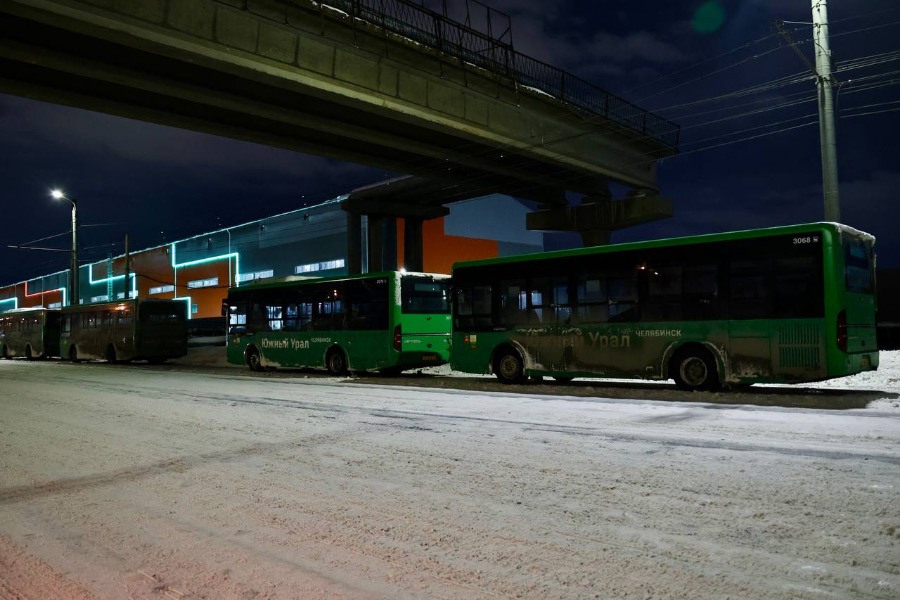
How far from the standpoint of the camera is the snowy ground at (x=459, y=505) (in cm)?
368

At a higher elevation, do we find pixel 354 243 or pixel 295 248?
pixel 295 248

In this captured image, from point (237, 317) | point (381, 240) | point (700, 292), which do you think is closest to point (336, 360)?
point (237, 317)

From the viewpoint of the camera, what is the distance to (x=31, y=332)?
4247cm

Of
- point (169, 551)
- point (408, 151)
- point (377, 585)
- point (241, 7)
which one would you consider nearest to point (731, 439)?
point (377, 585)

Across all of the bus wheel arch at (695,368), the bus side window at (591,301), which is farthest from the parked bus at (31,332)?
the bus wheel arch at (695,368)

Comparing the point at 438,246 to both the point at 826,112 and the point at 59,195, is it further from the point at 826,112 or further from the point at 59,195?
the point at 826,112

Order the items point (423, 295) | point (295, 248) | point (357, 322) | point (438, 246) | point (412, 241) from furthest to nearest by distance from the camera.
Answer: point (295, 248)
point (438, 246)
point (412, 241)
point (357, 322)
point (423, 295)

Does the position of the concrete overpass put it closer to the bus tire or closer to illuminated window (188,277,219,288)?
the bus tire

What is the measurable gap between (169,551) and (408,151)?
2492 centimetres

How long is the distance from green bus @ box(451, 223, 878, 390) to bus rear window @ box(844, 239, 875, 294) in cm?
2

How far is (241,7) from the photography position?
19062 millimetres

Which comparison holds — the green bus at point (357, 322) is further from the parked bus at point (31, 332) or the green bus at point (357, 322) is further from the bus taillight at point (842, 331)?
the parked bus at point (31, 332)

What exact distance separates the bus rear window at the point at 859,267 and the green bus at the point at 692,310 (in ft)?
0.07

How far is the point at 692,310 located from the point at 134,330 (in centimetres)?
2799
